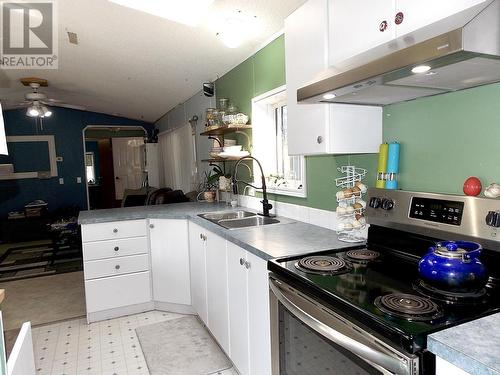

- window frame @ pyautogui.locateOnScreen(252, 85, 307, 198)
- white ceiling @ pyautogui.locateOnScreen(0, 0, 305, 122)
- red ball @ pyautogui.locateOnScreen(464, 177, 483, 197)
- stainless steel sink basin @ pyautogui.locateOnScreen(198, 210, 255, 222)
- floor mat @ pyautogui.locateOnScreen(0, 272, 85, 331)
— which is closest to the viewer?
red ball @ pyautogui.locateOnScreen(464, 177, 483, 197)

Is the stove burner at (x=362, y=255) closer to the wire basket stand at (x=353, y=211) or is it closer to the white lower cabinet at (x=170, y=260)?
the wire basket stand at (x=353, y=211)

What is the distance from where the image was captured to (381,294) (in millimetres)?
1094

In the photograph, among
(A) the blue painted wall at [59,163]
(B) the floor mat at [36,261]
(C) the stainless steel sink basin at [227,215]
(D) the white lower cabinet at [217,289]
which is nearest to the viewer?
(D) the white lower cabinet at [217,289]

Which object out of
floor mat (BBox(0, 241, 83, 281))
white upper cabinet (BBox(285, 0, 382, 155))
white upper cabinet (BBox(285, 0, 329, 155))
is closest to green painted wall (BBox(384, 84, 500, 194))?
white upper cabinet (BBox(285, 0, 382, 155))

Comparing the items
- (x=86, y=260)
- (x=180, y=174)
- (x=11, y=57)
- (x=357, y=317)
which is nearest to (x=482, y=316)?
(x=357, y=317)

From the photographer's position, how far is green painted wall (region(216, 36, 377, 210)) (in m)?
2.04

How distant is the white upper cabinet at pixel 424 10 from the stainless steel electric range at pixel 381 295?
0.62 meters

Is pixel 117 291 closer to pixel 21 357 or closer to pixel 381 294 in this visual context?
pixel 21 357

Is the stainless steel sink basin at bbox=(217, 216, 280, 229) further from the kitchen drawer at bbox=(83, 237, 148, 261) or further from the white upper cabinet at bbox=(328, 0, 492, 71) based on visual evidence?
the white upper cabinet at bbox=(328, 0, 492, 71)

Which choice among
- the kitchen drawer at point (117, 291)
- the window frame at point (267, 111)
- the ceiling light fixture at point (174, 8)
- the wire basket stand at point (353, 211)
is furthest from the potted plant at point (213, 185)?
the wire basket stand at point (353, 211)

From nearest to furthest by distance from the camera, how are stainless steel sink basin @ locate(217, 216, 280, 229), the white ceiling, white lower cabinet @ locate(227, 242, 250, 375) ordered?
white lower cabinet @ locate(227, 242, 250, 375), the white ceiling, stainless steel sink basin @ locate(217, 216, 280, 229)

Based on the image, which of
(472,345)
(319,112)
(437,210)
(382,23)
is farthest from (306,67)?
(472,345)

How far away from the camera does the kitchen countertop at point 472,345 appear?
693mm

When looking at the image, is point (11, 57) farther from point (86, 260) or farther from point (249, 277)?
point (249, 277)
